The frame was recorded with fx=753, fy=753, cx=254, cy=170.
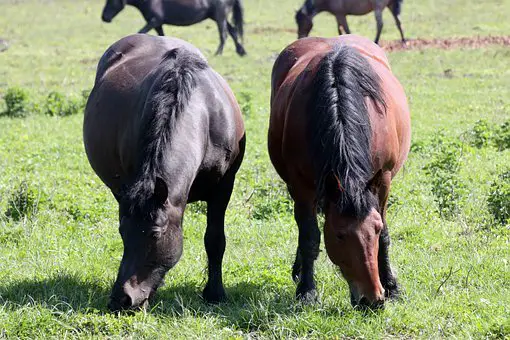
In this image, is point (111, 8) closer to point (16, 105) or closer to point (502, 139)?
point (16, 105)

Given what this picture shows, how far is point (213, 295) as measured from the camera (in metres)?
5.41

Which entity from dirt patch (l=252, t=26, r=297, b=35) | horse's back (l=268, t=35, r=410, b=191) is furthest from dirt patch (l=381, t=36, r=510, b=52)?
horse's back (l=268, t=35, r=410, b=191)

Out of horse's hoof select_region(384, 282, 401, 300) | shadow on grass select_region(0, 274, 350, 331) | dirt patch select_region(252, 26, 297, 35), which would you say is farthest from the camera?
dirt patch select_region(252, 26, 297, 35)

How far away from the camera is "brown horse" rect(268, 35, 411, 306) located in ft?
14.5

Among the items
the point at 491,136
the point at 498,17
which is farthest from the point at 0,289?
the point at 498,17

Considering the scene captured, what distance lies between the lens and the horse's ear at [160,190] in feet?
14.5

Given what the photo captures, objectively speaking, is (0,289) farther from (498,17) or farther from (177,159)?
(498,17)

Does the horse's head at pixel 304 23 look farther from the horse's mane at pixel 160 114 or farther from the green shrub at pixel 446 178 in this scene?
the horse's mane at pixel 160 114

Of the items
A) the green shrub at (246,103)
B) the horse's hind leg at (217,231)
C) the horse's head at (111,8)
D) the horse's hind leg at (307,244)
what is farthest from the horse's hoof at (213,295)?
the horse's head at (111,8)

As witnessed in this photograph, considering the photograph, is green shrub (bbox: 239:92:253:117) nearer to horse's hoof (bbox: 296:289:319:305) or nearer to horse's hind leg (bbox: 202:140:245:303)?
horse's hind leg (bbox: 202:140:245:303)

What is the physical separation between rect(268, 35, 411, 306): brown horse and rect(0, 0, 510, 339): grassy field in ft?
1.04

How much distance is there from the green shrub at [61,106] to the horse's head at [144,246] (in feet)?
30.0

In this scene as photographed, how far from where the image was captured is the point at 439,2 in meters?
28.1

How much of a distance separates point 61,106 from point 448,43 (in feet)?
35.0
